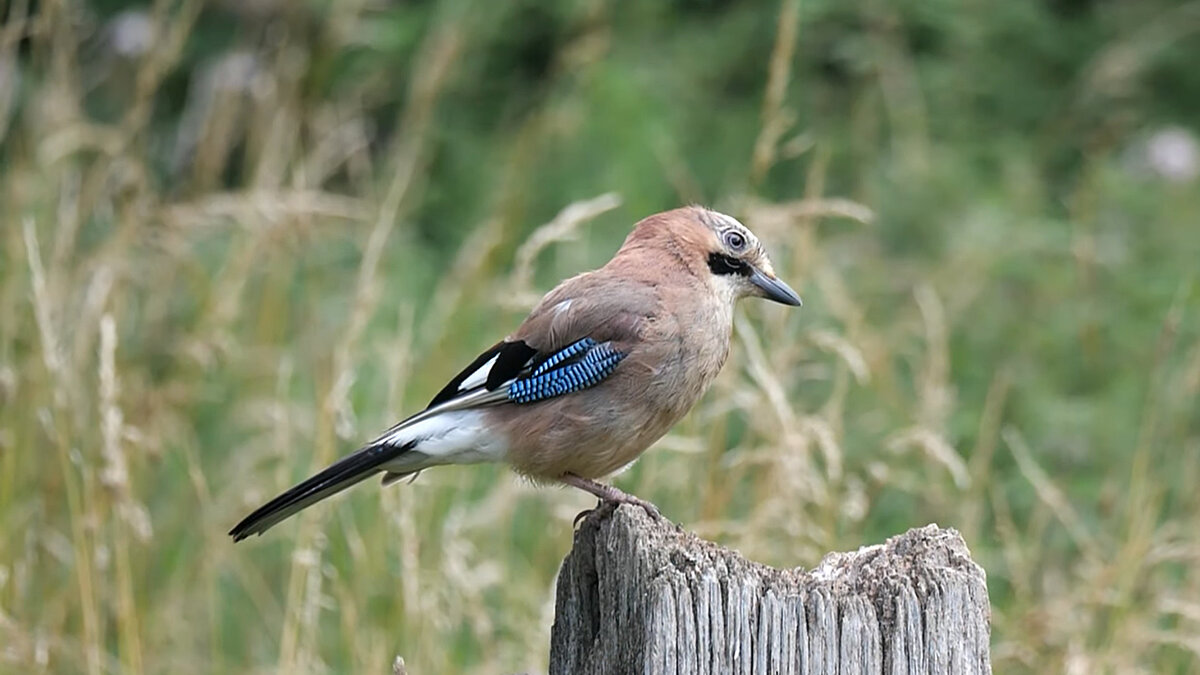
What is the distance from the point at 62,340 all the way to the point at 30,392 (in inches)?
16.7

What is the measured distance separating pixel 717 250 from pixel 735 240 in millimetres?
57

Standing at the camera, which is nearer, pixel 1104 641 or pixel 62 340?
pixel 1104 641

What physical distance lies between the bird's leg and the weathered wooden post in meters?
0.64

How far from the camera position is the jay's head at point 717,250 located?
4.32m

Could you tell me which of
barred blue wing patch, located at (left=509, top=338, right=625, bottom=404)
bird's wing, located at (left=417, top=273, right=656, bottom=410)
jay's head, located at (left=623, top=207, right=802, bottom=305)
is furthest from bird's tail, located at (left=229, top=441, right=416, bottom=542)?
jay's head, located at (left=623, top=207, right=802, bottom=305)

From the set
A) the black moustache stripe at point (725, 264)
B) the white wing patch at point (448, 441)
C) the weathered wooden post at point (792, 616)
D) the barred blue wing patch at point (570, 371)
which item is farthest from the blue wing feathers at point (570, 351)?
the weathered wooden post at point (792, 616)

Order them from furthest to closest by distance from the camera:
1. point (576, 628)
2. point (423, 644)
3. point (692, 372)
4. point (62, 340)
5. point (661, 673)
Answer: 1. point (62, 340)
2. point (423, 644)
3. point (692, 372)
4. point (576, 628)
5. point (661, 673)

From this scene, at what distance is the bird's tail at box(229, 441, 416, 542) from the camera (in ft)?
12.4

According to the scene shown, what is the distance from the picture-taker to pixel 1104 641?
15.9 feet

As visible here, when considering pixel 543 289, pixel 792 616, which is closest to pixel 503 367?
pixel 792 616

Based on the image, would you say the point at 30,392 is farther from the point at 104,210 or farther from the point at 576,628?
the point at 576,628

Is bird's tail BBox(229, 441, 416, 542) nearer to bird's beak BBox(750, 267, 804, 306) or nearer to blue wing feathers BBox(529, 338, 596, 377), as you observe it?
blue wing feathers BBox(529, 338, 596, 377)

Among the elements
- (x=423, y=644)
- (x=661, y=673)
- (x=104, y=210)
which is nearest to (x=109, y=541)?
(x=423, y=644)

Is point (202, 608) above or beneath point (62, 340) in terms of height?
beneath
